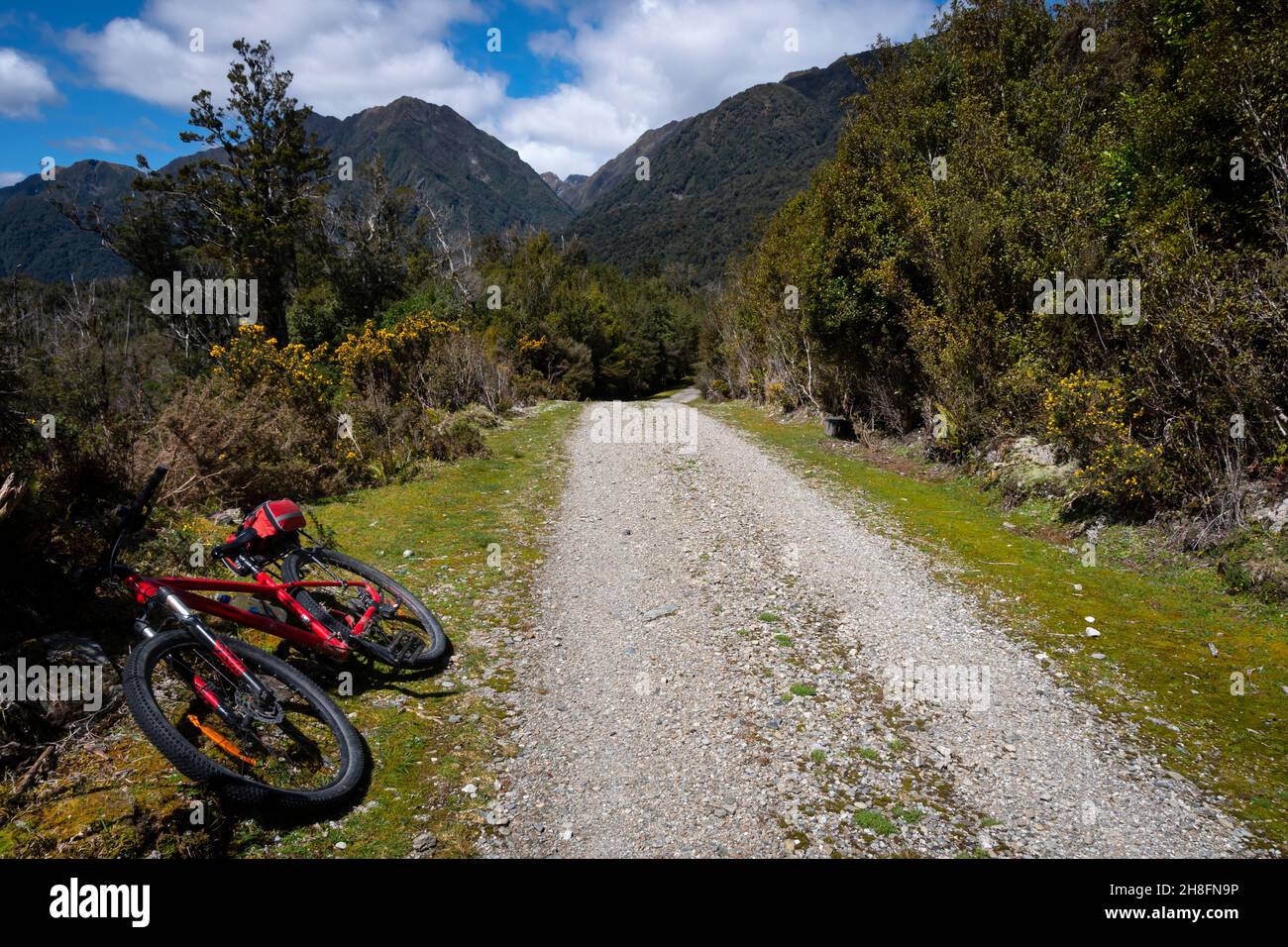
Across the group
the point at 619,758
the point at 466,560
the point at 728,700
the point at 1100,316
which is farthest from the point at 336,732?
the point at 1100,316

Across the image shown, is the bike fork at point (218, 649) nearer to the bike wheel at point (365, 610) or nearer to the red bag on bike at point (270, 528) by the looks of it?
the bike wheel at point (365, 610)

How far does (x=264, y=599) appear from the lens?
5.45 m

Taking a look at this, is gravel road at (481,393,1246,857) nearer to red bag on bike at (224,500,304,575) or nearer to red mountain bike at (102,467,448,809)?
red mountain bike at (102,467,448,809)

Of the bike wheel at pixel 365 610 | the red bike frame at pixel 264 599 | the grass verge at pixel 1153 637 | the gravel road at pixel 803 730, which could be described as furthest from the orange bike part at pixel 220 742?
the grass verge at pixel 1153 637

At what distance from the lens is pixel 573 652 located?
662cm

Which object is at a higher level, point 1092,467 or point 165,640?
point 1092,467

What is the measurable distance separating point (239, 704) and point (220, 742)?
0.91ft

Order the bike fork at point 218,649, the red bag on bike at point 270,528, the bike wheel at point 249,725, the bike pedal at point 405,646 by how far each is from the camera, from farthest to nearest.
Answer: the red bag on bike at point 270,528 → the bike pedal at point 405,646 → the bike fork at point 218,649 → the bike wheel at point 249,725

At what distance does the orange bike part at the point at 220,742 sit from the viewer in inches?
164

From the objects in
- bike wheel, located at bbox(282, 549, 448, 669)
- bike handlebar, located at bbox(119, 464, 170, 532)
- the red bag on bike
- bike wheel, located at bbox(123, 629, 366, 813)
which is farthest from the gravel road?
bike handlebar, located at bbox(119, 464, 170, 532)

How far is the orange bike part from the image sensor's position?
4160 millimetres

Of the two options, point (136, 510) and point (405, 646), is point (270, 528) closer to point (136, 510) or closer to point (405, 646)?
point (136, 510)
